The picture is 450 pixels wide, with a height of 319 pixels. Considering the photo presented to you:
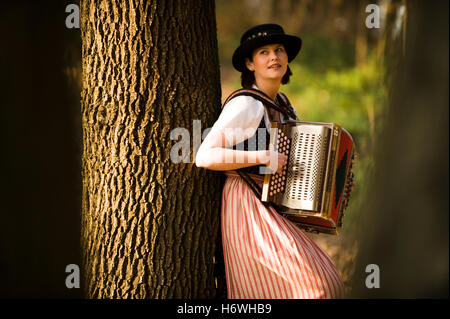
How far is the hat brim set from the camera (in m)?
2.56

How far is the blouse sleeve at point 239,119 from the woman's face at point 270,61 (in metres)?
0.22

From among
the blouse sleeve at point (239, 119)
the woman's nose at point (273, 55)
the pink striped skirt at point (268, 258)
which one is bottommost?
the pink striped skirt at point (268, 258)

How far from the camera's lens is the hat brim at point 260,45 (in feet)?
8.41

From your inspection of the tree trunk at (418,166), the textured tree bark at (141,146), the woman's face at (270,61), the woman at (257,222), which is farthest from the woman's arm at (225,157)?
the tree trunk at (418,166)

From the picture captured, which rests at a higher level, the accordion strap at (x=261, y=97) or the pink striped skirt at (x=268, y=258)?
the accordion strap at (x=261, y=97)

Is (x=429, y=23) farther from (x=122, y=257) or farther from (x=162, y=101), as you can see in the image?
(x=122, y=257)

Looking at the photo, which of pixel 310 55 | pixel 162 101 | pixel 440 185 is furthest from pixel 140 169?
pixel 310 55

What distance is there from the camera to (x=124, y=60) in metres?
2.42

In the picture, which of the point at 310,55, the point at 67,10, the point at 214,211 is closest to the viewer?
the point at 214,211

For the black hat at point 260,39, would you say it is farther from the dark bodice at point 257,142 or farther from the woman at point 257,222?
the dark bodice at point 257,142

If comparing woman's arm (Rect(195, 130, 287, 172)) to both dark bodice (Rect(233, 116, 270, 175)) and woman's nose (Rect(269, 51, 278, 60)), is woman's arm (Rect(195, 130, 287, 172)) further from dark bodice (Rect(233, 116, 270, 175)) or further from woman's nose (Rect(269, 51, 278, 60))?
woman's nose (Rect(269, 51, 278, 60))

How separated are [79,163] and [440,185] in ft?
8.08

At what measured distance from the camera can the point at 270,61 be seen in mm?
2588

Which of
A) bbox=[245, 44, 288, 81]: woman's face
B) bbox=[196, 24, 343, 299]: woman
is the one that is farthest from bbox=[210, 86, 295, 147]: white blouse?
bbox=[245, 44, 288, 81]: woman's face
